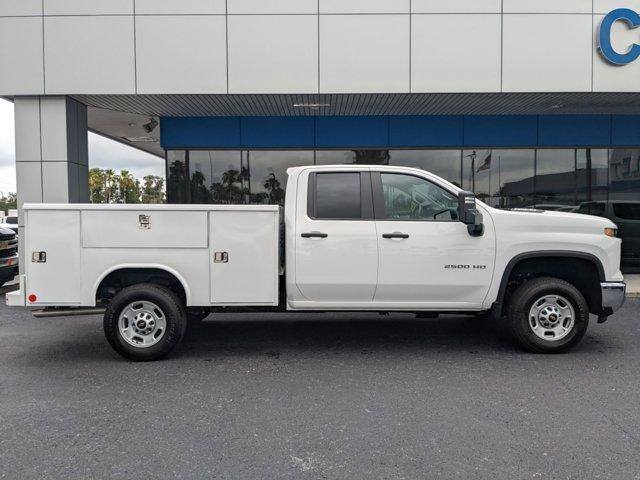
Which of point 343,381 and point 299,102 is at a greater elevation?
point 299,102

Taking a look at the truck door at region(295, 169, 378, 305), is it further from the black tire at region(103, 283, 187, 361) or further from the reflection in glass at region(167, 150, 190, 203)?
the reflection in glass at region(167, 150, 190, 203)

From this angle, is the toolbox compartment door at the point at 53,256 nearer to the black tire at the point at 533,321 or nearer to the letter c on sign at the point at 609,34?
the black tire at the point at 533,321

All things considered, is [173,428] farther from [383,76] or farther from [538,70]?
[538,70]

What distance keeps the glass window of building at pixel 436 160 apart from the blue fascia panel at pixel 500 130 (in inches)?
18.8

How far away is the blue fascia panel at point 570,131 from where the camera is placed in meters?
12.9

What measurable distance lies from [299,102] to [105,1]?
428 cm

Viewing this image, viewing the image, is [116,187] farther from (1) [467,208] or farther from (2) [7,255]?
(1) [467,208]

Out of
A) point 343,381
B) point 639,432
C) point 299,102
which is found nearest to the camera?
point 639,432

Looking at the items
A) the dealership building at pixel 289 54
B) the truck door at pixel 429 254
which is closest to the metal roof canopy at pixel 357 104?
the dealership building at pixel 289 54

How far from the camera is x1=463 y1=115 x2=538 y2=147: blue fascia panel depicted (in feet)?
42.2

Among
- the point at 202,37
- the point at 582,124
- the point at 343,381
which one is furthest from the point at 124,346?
the point at 582,124

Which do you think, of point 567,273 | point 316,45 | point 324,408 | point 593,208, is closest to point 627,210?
point 593,208

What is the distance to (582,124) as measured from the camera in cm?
1291

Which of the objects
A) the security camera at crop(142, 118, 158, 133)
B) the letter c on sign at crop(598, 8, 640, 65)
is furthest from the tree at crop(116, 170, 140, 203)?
the letter c on sign at crop(598, 8, 640, 65)
